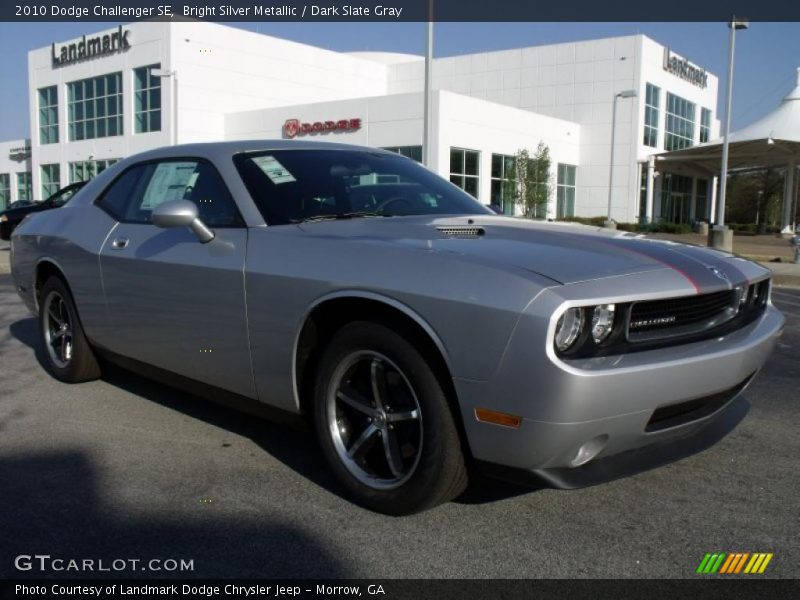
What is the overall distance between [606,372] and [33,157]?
50.1 m

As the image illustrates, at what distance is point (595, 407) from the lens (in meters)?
2.39

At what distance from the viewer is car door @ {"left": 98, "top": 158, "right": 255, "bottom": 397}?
3.39 m

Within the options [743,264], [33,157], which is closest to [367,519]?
[743,264]

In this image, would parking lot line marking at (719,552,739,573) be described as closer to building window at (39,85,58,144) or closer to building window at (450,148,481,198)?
building window at (450,148,481,198)

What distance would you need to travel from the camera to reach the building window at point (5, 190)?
2137 inches

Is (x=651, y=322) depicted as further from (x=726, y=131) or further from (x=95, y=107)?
(x=95, y=107)

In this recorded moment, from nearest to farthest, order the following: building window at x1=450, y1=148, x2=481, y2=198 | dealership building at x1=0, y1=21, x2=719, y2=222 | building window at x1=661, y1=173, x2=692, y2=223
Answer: building window at x1=450, y1=148, x2=481, y2=198
dealership building at x1=0, y1=21, x2=719, y2=222
building window at x1=661, y1=173, x2=692, y2=223

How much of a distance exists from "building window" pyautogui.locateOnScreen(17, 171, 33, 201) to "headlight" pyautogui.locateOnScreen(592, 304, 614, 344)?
55.0 metres

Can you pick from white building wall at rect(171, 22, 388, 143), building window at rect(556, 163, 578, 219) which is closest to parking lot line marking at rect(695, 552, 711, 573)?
white building wall at rect(171, 22, 388, 143)

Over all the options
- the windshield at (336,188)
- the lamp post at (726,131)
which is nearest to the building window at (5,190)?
the lamp post at (726,131)

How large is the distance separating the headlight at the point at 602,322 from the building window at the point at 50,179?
47.4 meters

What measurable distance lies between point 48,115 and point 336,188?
1874 inches

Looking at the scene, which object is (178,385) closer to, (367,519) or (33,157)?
(367,519)

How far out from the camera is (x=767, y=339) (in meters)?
3.06
